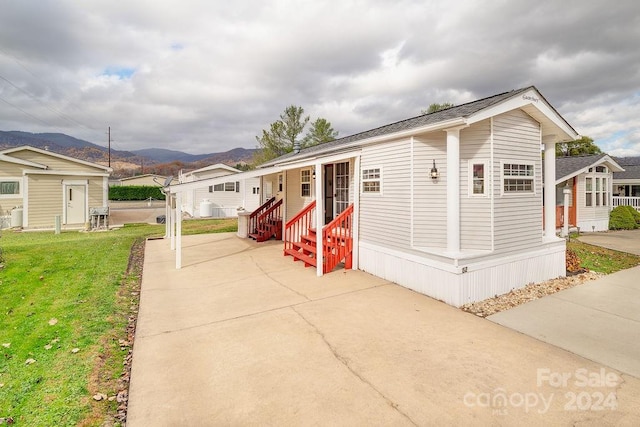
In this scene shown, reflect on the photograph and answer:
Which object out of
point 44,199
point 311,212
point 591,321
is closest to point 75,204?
point 44,199

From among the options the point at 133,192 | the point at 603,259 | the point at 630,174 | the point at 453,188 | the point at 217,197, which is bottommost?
the point at 603,259

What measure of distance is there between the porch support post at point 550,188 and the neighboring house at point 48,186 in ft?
63.8

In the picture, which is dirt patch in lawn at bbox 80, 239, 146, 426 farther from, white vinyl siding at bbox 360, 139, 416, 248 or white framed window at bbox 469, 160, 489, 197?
white framed window at bbox 469, 160, 489, 197

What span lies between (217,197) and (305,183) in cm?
1358

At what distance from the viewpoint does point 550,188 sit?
7125mm

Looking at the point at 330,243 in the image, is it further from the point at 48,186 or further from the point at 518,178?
the point at 48,186

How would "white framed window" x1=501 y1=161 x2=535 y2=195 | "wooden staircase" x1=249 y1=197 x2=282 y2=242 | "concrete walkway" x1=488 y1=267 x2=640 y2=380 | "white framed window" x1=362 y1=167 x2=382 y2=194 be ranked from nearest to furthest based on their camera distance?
"concrete walkway" x1=488 y1=267 x2=640 y2=380, "white framed window" x1=501 y1=161 x2=535 y2=195, "white framed window" x1=362 y1=167 x2=382 y2=194, "wooden staircase" x1=249 y1=197 x2=282 y2=242

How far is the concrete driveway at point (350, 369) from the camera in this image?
2.61 metres

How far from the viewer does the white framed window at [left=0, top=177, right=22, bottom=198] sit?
591 inches

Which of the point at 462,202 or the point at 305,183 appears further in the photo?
the point at 305,183

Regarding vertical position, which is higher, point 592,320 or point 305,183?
point 305,183

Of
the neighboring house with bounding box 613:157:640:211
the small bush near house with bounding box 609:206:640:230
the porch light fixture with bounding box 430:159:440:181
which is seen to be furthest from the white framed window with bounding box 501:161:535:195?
the neighboring house with bounding box 613:157:640:211

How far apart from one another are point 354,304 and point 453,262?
6.03 ft

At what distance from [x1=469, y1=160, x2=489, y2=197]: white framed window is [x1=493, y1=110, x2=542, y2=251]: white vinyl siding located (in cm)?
23
